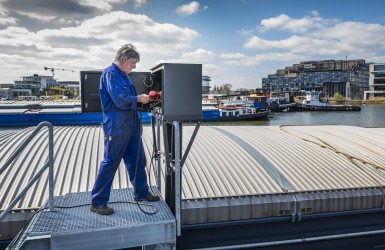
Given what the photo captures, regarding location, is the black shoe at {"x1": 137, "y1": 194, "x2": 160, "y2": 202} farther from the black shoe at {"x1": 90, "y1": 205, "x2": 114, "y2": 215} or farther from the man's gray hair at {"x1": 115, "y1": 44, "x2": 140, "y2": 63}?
the man's gray hair at {"x1": 115, "y1": 44, "x2": 140, "y2": 63}

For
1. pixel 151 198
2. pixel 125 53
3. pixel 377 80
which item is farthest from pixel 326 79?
pixel 125 53

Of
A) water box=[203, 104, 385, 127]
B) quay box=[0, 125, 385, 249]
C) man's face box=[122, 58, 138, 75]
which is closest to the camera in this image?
man's face box=[122, 58, 138, 75]

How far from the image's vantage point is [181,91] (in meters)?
4.57

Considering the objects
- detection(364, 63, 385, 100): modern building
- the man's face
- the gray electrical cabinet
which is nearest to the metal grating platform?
the gray electrical cabinet

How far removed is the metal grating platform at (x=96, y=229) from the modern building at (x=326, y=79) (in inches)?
5456

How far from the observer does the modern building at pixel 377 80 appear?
12150 cm

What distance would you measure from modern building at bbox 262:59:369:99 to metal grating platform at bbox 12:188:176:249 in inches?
5456

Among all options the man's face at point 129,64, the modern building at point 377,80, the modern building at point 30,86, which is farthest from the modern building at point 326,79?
the man's face at point 129,64

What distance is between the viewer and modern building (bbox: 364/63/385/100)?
399 feet

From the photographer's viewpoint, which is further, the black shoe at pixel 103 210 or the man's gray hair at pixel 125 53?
the man's gray hair at pixel 125 53

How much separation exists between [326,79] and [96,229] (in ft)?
516

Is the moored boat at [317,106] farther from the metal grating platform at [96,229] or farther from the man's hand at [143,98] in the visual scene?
the metal grating platform at [96,229]

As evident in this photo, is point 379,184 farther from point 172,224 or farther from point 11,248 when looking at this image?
point 11,248

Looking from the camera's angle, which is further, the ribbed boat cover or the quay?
the ribbed boat cover
